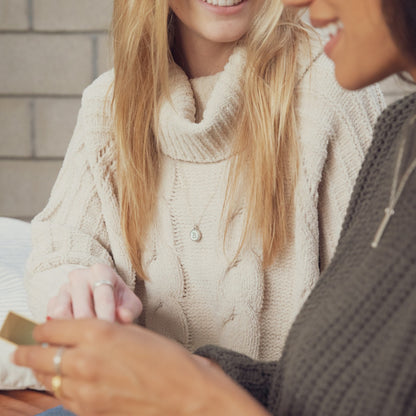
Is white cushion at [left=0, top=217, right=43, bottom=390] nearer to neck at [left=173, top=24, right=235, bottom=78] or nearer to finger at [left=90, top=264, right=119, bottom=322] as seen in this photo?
finger at [left=90, top=264, right=119, bottom=322]

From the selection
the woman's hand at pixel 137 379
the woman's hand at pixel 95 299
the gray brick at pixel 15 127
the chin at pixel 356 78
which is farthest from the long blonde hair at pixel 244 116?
the gray brick at pixel 15 127

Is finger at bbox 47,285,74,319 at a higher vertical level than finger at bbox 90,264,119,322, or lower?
lower

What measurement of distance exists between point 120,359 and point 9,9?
210cm

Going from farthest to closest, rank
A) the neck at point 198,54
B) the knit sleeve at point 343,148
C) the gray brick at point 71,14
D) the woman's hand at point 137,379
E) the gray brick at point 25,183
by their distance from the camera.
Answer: the gray brick at point 25,183, the gray brick at point 71,14, the neck at point 198,54, the knit sleeve at point 343,148, the woman's hand at point 137,379

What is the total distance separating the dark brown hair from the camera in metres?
0.66

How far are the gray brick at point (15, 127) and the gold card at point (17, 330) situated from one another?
184 centimetres

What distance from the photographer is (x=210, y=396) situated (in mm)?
663

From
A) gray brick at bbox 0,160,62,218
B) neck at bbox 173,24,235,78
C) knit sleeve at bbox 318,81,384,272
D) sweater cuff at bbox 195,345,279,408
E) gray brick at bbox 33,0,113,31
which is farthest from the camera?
gray brick at bbox 0,160,62,218

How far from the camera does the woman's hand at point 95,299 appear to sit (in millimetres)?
933

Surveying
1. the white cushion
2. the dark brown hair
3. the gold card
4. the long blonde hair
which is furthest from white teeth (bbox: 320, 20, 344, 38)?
the white cushion

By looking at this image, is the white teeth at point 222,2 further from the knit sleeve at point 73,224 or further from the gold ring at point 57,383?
the gold ring at point 57,383

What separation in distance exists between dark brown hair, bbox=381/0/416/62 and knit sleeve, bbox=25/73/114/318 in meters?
0.71

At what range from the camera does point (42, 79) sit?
8.24 feet

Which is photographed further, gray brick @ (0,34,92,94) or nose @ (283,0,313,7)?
gray brick @ (0,34,92,94)
